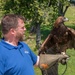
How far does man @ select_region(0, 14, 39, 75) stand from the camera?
11.1 feet

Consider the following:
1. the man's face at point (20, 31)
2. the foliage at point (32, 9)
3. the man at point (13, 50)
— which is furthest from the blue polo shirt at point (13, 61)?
the foliage at point (32, 9)

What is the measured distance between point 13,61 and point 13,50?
0.12 m

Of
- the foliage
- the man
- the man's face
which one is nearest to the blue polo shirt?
the man

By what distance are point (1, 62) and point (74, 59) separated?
10850 millimetres

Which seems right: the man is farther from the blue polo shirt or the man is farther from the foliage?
the foliage

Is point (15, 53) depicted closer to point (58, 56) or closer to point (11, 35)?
point (11, 35)

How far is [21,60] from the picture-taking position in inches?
136

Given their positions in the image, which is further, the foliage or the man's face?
the foliage

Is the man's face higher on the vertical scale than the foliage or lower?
higher

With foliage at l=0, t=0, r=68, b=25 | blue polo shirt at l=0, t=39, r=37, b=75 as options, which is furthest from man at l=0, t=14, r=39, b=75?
foliage at l=0, t=0, r=68, b=25

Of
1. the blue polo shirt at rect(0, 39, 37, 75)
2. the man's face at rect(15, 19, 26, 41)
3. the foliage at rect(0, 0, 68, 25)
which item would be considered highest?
the man's face at rect(15, 19, 26, 41)

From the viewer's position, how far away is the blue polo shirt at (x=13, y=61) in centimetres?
339

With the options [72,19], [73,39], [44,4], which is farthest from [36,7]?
[72,19]

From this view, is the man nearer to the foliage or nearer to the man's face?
the man's face
